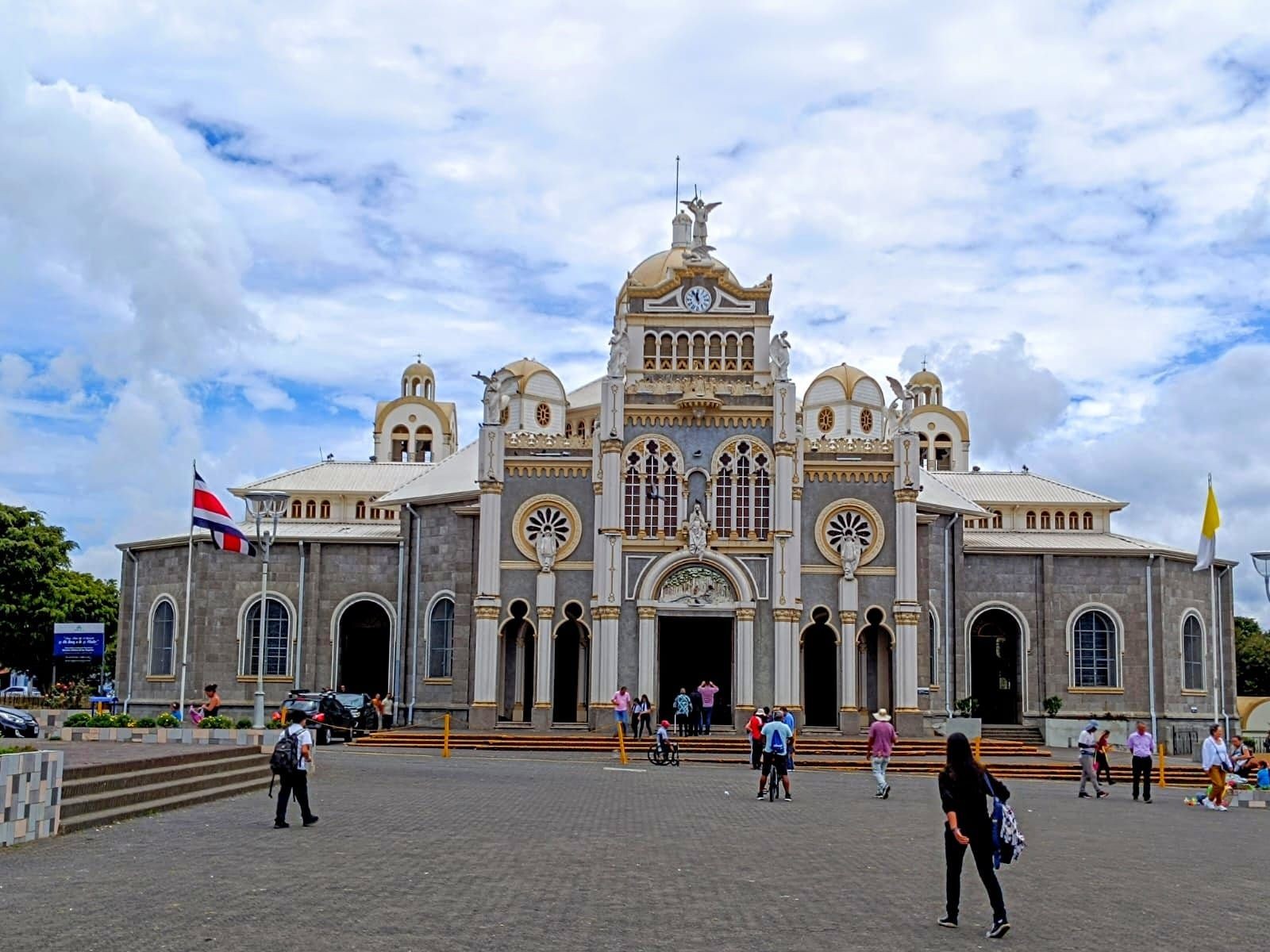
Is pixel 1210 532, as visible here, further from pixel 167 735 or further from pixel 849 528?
pixel 167 735

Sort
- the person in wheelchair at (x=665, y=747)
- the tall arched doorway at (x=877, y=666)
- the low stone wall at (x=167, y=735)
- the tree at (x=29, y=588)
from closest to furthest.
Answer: the low stone wall at (x=167, y=735) < the person in wheelchair at (x=665, y=747) < the tall arched doorway at (x=877, y=666) < the tree at (x=29, y=588)

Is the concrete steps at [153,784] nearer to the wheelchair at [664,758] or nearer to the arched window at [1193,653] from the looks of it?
the wheelchair at [664,758]

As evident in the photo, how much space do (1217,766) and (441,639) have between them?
1161 inches

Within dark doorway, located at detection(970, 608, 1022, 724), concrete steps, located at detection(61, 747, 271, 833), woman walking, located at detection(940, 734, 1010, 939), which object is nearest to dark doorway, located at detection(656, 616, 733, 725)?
dark doorway, located at detection(970, 608, 1022, 724)

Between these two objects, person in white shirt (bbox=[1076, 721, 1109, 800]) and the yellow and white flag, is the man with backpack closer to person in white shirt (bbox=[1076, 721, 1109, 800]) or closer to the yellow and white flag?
person in white shirt (bbox=[1076, 721, 1109, 800])

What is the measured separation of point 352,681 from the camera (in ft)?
183

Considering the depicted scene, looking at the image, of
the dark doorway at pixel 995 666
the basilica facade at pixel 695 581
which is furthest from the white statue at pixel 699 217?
the dark doorway at pixel 995 666

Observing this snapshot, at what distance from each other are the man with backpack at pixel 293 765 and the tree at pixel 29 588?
48.6 metres

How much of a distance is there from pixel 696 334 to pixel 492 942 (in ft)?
125

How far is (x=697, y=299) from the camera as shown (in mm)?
49219

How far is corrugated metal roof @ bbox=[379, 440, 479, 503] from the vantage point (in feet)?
173

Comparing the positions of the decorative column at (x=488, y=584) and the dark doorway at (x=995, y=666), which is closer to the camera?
the decorative column at (x=488, y=584)

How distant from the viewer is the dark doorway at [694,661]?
160 feet

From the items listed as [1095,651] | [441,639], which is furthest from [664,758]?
[1095,651]
